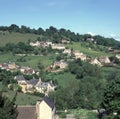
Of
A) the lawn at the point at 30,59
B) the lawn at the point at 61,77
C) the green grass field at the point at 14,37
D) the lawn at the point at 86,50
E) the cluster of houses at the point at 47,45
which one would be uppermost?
the green grass field at the point at 14,37

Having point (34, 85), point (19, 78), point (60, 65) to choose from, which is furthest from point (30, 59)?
point (34, 85)

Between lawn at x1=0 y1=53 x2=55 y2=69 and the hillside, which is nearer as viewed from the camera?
the hillside

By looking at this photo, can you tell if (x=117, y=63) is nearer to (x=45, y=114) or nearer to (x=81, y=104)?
(x=81, y=104)

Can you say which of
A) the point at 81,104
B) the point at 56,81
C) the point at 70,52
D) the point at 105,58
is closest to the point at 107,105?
the point at 81,104

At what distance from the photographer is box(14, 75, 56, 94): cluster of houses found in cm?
8176

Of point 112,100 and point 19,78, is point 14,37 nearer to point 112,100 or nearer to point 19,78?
point 19,78

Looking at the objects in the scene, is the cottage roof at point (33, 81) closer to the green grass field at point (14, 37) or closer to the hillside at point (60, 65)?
the hillside at point (60, 65)

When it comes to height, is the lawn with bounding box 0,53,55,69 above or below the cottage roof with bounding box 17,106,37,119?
above

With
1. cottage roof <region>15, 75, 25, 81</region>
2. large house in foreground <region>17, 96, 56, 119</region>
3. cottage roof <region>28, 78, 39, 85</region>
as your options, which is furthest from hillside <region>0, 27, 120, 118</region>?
large house in foreground <region>17, 96, 56, 119</region>

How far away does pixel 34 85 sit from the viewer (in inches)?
3351

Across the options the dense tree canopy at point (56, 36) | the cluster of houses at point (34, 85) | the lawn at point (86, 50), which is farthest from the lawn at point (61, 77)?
the dense tree canopy at point (56, 36)

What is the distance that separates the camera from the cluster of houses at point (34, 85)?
81.8 meters

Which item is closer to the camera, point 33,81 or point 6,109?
point 6,109

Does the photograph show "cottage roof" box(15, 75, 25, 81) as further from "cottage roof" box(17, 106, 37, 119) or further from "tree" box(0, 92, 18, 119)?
"tree" box(0, 92, 18, 119)
